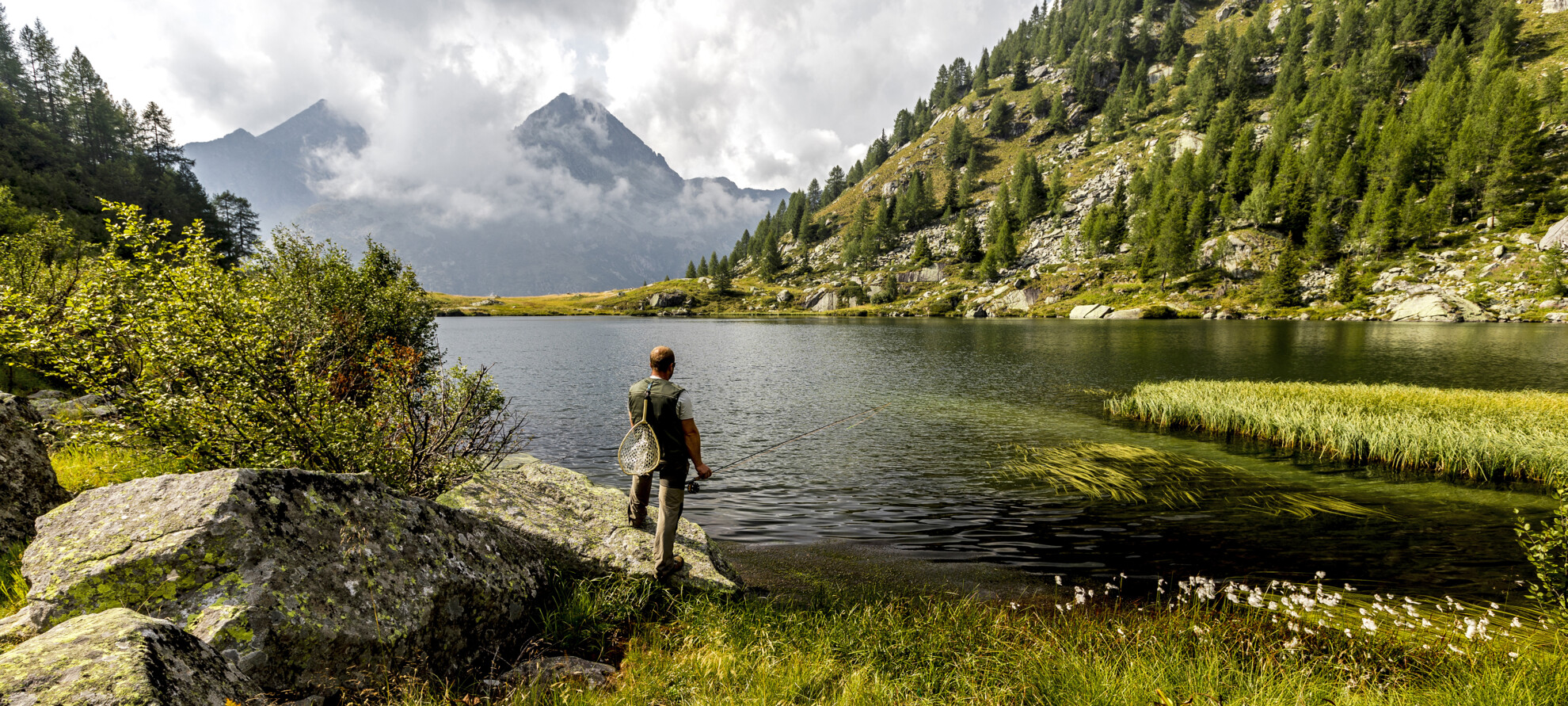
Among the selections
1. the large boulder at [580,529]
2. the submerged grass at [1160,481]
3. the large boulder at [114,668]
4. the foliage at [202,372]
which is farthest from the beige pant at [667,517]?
the submerged grass at [1160,481]

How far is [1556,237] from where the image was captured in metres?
96.1

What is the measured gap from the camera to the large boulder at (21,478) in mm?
7621

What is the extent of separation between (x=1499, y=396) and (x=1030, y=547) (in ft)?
97.0

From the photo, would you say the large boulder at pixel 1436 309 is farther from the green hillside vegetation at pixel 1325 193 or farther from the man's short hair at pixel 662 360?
the man's short hair at pixel 662 360

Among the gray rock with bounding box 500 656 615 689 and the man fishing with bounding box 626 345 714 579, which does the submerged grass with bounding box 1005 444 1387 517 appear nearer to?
the man fishing with bounding box 626 345 714 579

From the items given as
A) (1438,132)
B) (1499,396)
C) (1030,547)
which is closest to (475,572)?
(1030,547)

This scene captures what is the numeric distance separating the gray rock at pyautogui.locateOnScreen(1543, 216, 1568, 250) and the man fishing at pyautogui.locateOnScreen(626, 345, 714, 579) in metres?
155

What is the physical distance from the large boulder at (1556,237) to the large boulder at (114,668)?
525ft

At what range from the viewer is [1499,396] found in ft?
86.3

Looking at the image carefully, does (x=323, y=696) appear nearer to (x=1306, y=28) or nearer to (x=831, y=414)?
(x=831, y=414)

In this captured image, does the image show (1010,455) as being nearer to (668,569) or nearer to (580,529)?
(668,569)

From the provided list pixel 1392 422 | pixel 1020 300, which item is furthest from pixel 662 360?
pixel 1020 300

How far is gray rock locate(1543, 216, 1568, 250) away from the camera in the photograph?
93.8 meters

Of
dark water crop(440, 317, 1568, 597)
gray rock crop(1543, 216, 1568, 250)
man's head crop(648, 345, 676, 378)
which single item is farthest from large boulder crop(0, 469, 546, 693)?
gray rock crop(1543, 216, 1568, 250)
